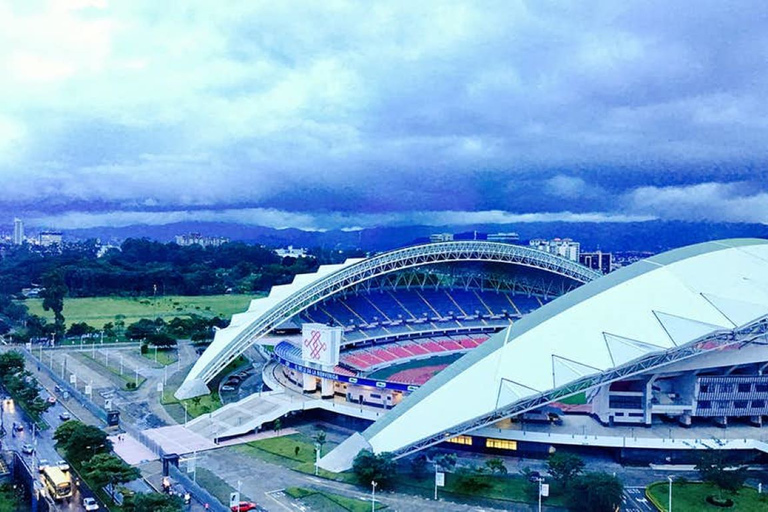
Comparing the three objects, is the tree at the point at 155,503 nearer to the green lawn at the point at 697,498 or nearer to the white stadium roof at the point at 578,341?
the white stadium roof at the point at 578,341

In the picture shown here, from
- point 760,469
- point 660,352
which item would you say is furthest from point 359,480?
point 760,469

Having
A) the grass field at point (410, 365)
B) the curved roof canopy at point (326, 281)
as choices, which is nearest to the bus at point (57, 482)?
the curved roof canopy at point (326, 281)

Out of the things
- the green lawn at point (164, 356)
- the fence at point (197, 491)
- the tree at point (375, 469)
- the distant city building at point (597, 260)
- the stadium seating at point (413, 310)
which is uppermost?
the distant city building at point (597, 260)

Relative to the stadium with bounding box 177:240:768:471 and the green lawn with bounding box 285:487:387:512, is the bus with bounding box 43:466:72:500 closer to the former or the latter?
the stadium with bounding box 177:240:768:471

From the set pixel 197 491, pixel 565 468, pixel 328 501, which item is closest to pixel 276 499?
pixel 328 501

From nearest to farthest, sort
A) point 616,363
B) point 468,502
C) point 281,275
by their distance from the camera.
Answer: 1. point 468,502
2. point 616,363
3. point 281,275

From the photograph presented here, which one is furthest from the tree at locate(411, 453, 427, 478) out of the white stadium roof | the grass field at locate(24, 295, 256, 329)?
the grass field at locate(24, 295, 256, 329)

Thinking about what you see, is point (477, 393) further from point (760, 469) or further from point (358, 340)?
point (358, 340)
